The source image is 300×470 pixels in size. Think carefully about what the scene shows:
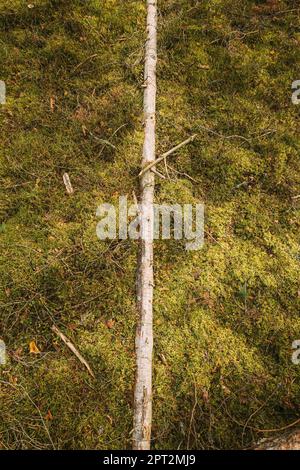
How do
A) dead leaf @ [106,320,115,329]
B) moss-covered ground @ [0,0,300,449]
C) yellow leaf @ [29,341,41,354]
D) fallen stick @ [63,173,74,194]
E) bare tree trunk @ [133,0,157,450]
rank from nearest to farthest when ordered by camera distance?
1. bare tree trunk @ [133,0,157,450]
2. moss-covered ground @ [0,0,300,449]
3. yellow leaf @ [29,341,41,354]
4. dead leaf @ [106,320,115,329]
5. fallen stick @ [63,173,74,194]

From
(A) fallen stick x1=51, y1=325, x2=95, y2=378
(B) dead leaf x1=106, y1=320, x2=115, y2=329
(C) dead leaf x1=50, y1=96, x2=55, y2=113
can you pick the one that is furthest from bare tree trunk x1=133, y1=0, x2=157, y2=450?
(C) dead leaf x1=50, y1=96, x2=55, y2=113

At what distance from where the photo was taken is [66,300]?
3.41m

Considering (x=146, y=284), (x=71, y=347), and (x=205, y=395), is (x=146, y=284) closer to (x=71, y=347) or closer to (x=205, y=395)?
(x=71, y=347)

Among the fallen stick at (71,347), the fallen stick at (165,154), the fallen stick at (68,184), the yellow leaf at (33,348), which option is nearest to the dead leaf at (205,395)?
the fallen stick at (71,347)

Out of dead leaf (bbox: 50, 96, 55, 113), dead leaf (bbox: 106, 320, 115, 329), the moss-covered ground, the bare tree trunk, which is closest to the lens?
the bare tree trunk

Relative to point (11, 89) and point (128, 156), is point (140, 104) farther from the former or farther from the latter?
point (11, 89)

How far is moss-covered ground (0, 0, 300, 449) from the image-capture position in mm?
3098

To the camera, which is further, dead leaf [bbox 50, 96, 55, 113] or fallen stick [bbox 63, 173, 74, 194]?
dead leaf [bbox 50, 96, 55, 113]

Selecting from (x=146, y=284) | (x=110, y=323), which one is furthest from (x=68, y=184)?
(x=110, y=323)

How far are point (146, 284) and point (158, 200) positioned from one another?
3.12 feet

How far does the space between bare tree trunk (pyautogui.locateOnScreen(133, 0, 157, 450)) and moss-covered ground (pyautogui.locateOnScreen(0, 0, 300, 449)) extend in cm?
10

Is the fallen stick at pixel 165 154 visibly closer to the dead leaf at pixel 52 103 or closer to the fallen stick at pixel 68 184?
the fallen stick at pixel 68 184

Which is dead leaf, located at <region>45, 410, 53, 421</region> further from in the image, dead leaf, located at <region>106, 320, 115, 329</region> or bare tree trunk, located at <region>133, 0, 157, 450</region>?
dead leaf, located at <region>106, 320, 115, 329</region>

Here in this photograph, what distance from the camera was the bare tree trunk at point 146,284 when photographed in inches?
118
